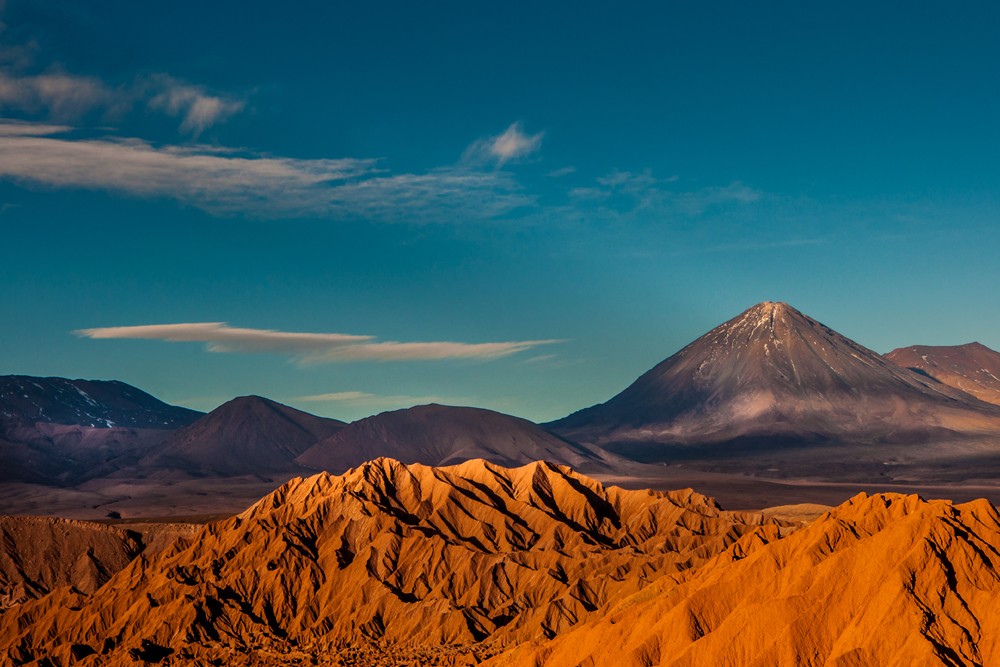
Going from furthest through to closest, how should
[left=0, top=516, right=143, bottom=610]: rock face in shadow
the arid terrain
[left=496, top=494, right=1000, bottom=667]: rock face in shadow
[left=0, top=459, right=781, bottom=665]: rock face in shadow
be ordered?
[left=0, top=516, right=143, bottom=610]: rock face in shadow
[left=0, top=459, right=781, bottom=665]: rock face in shadow
the arid terrain
[left=496, top=494, right=1000, bottom=667]: rock face in shadow

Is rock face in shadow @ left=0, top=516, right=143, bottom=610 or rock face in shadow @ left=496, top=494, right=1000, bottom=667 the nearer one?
rock face in shadow @ left=496, top=494, right=1000, bottom=667

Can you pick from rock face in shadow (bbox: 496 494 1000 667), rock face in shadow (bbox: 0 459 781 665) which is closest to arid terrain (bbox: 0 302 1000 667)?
rock face in shadow (bbox: 496 494 1000 667)

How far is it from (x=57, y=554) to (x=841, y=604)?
130120mm

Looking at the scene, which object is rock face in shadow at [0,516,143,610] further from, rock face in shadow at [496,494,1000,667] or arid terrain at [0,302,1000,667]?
rock face in shadow at [496,494,1000,667]

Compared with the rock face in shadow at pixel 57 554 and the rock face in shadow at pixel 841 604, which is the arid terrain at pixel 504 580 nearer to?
the rock face in shadow at pixel 841 604

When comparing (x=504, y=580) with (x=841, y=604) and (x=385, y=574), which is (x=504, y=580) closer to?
(x=385, y=574)

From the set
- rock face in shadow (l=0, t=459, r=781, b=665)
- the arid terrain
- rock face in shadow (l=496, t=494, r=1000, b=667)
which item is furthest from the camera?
rock face in shadow (l=0, t=459, r=781, b=665)

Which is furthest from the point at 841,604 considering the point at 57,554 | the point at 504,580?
the point at 57,554

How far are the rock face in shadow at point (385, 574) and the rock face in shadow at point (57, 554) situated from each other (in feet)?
80.7

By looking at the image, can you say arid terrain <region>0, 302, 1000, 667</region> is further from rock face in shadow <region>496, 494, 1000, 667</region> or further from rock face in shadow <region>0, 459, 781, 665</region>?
rock face in shadow <region>0, 459, 781, 665</region>

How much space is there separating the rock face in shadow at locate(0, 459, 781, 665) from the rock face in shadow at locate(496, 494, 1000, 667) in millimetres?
33231

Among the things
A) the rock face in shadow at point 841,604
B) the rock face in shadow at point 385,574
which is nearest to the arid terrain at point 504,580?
the rock face in shadow at point 841,604

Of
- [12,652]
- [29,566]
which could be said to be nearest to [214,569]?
[12,652]

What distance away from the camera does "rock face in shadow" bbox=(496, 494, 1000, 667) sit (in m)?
57.5
